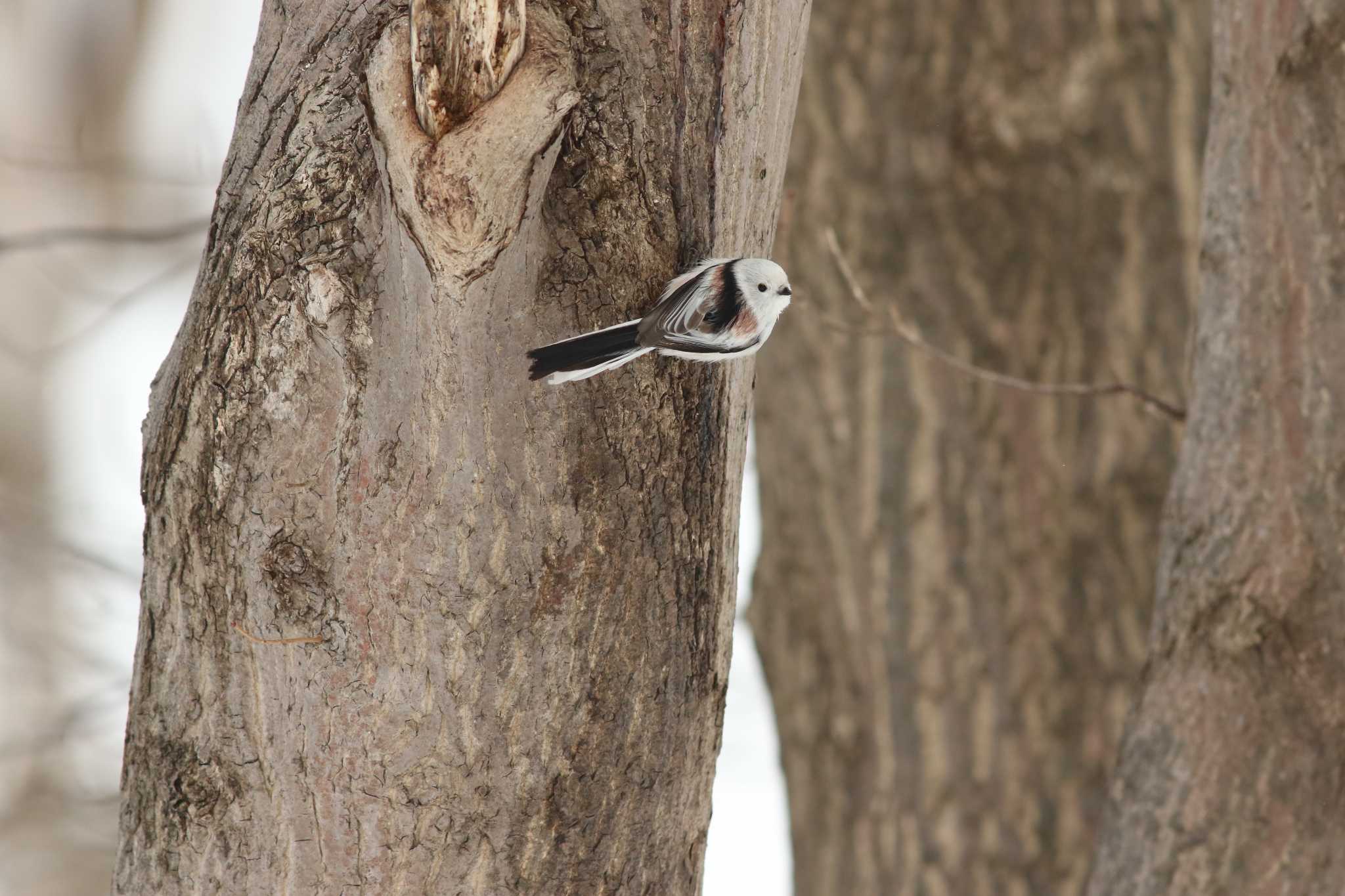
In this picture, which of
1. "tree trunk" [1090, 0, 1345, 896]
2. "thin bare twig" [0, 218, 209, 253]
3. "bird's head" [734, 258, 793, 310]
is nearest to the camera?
"bird's head" [734, 258, 793, 310]

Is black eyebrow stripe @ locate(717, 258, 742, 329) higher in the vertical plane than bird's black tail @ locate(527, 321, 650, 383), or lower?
higher

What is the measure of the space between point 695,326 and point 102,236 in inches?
108

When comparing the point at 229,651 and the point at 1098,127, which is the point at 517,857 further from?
the point at 1098,127

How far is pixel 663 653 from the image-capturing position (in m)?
1.42

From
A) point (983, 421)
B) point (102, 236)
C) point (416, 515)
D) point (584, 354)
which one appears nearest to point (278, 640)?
point (416, 515)

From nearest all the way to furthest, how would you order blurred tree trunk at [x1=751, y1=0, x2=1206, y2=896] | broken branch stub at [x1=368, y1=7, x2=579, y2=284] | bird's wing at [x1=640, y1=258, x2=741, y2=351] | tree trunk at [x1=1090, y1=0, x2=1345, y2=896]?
broken branch stub at [x1=368, y1=7, x2=579, y2=284] → bird's wing at [x1=640, y1=258, x2=741, y2=351] → tree trunk at [x1=1090, y1=0, x2=1345, y2=896] → blurred tree trunk at [x1=751, y1=0, x2=1206, y2=896]

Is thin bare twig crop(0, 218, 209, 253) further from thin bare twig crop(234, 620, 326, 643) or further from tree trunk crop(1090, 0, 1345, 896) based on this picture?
tree trunk crop(1090, 0, 1345, 896)

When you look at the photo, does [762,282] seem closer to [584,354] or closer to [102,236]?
[584,354]

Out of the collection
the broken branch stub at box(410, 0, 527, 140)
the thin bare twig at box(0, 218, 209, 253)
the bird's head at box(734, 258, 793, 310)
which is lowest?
the bird's head at box(734, 258, 793, 310)

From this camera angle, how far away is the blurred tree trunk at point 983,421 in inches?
121

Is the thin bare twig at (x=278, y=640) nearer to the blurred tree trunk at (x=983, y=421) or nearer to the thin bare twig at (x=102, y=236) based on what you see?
the blurred tree trunk at (x=983, y=421)

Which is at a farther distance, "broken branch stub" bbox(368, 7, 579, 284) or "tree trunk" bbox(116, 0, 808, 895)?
"tree trunk" bbox(116, 0, 808, 895)

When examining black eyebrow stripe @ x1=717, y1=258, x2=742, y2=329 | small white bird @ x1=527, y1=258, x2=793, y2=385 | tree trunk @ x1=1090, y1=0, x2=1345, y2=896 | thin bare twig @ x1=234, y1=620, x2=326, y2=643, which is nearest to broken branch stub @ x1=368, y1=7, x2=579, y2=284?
small white bird @ x1=527, y1=258, x2=793, y2=385

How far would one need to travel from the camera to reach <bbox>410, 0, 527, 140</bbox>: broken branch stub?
1185 mm
